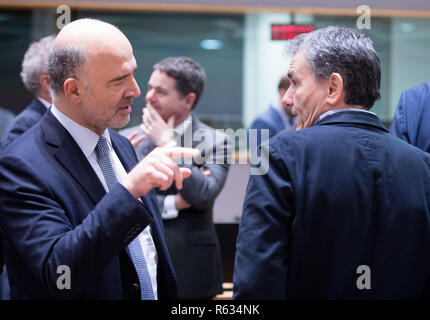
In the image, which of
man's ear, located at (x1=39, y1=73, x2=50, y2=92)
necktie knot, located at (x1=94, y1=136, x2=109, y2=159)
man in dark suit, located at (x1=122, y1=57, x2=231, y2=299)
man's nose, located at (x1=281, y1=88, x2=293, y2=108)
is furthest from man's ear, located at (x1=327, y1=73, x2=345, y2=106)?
man's ear, located at (x1=39, y1=73, x2=50, y2=92)

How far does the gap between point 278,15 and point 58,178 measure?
425cm

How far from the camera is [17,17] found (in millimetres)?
5406

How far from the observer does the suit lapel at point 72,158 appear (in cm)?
145

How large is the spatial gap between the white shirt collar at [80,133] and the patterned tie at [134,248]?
1.8 inches

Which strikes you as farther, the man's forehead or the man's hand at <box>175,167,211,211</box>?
the man's forehead

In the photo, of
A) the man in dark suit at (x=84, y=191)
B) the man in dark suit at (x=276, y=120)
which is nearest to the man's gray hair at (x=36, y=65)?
the man in dark suit at (x=84, y=191)

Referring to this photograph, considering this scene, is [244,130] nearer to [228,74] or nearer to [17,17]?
[228,74]

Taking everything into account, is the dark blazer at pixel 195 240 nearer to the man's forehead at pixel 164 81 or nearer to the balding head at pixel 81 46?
the man's forehead at pixel 164 81

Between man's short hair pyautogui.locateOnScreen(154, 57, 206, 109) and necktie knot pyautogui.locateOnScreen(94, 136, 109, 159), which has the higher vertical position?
man's short hair pyautogui.locateOnScreen(154, 57, 206, 109)

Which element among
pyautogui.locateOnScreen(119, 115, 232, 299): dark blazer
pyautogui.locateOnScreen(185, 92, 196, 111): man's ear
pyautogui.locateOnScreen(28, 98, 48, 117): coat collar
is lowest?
pyautogui.locateOnScreen(119, 115, 232, 299): dark blazer

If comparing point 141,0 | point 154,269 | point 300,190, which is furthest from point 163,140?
point 141,0

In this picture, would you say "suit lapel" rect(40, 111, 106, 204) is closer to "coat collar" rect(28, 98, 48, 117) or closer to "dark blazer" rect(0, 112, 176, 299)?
"dark blazer" rect(0, 112, 176, 299)

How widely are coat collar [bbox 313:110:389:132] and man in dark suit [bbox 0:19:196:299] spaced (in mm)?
417

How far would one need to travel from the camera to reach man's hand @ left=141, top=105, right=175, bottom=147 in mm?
2715
